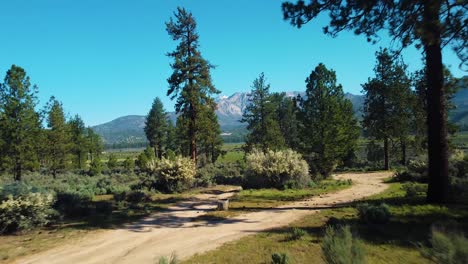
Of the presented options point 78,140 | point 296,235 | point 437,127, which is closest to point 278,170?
point 437,127

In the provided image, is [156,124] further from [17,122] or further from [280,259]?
[280,259]

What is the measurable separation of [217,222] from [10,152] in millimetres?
25459

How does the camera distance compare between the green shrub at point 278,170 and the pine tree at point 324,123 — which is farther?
the pine tree at point 324,123

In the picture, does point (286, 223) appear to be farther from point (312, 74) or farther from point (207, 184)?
point (312, 74)

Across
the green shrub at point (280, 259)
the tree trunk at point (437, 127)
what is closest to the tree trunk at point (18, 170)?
the green shrub at point (280, 259)

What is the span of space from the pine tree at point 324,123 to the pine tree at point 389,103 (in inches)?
398

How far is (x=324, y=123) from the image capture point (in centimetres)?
2830

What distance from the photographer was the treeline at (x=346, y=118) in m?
28.5

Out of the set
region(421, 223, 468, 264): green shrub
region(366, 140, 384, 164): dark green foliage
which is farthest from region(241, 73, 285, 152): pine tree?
region(421, 223, 468, 264): green shrub

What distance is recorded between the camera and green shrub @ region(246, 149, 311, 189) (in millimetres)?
21938

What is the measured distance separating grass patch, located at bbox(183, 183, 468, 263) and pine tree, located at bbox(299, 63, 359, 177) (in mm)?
15574

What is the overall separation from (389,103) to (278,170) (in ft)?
70.8

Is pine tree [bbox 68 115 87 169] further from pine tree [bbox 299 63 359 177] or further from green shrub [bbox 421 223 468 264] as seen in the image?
green shrub [bbox 421 223 468 264]

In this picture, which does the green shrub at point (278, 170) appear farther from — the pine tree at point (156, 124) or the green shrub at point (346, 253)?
the pine tree at point (156, 124)
